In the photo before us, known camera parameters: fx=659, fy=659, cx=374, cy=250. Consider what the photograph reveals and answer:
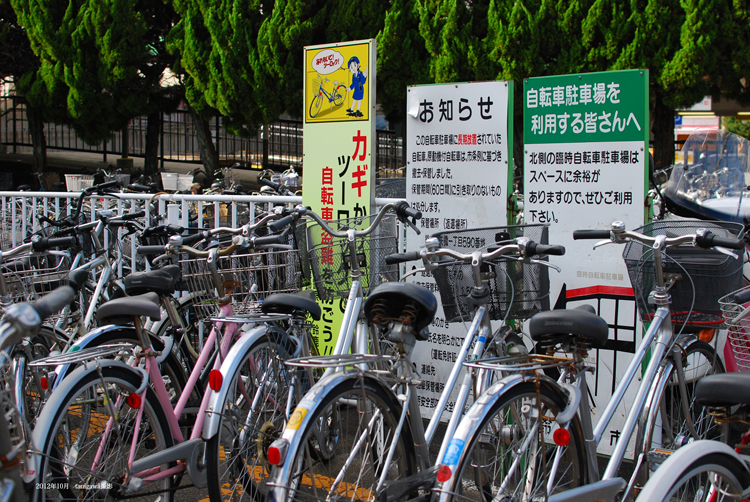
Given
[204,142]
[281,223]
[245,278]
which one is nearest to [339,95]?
[281,223]

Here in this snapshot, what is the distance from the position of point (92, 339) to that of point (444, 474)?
6.19 ft

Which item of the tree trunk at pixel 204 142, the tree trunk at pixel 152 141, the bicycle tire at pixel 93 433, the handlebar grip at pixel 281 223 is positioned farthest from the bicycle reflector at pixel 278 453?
the tree trunk at pixel 152 141

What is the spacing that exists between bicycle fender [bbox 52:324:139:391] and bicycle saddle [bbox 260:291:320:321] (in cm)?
66

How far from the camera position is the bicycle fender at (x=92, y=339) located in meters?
3.10

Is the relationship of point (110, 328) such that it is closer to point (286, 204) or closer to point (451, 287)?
point (451, 287)

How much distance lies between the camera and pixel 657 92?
556 inches

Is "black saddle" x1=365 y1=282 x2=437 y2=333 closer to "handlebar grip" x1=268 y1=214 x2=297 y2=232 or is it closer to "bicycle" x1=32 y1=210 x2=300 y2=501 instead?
"bicycle" x1=32 y1=210 x2=300 y2=501

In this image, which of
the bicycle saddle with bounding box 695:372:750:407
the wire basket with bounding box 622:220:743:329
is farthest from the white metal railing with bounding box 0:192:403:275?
the bicycle saddle with bounding box 695:372:750:407

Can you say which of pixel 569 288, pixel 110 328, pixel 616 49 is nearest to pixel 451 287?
pixel 569 288

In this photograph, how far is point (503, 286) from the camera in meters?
3.12

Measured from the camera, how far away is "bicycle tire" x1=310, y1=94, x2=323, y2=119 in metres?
4.48

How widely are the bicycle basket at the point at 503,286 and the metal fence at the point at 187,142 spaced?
1659 cm

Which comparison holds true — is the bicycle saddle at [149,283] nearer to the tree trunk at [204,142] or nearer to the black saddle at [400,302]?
the black saddle at [400,302]

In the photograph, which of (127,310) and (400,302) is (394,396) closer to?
(400,302)
